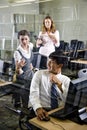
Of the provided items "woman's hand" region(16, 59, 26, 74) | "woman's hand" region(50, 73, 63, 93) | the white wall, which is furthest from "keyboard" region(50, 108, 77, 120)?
the white wall

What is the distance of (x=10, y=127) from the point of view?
9.60 ft

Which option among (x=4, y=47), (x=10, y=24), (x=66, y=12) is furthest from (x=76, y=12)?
(x=4, y=47)

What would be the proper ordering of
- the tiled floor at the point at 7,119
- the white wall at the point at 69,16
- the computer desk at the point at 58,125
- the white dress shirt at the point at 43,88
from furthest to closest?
the white wall at the point at 69,16, the tiled floor at the point at 7,119, the white dress shirt at the point at 43,88, the computer desk at the point at 58,125

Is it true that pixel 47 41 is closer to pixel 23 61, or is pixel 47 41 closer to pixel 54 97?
pixel 23 61

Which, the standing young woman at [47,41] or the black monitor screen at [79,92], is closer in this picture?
the black monitor screen at [79,92]

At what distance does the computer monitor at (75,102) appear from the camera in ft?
5.08

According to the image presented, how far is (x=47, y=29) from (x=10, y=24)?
192cm

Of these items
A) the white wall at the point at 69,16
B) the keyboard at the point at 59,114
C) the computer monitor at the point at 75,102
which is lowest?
the keyboard at the point at 59,114

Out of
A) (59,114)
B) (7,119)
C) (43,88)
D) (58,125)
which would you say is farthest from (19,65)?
(58,125)

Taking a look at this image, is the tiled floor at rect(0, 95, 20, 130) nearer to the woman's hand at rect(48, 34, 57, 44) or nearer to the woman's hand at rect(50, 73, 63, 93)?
the woman's hand at rect(50, 73, 63, 93)

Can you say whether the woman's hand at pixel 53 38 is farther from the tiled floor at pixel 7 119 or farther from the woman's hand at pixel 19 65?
the tiled floor at pixel 7 119

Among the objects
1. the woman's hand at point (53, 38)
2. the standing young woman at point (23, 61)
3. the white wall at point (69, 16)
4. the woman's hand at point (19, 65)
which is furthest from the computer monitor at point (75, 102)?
the white wall at point (69, 16)

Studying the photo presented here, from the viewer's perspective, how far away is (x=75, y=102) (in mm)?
1614

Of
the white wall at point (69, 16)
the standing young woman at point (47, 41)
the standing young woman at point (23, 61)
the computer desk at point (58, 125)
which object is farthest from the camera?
the white wall at point (69, 16)
